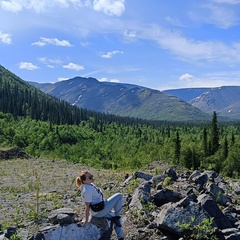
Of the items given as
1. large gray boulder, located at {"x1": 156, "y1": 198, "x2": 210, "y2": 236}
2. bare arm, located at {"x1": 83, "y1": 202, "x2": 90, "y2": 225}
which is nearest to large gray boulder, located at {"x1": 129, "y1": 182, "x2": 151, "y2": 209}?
large gray boulder, located at {"x1": 156, "y1": 198, "x2": 210, "y2": 236}

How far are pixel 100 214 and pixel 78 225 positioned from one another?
2.42 ft

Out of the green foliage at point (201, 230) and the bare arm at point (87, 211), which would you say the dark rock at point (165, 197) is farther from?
the bare arm at point (87, 211)

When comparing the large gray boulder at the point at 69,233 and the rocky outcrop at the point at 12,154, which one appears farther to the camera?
the rocky outcrop at the point at 12,154

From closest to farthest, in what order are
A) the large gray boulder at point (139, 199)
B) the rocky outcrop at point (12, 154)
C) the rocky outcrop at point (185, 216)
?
the rocky outcrop at point (185, 216) → the large gray boulder at point (139, 199) → the rocky outcrop at point (12, 154)

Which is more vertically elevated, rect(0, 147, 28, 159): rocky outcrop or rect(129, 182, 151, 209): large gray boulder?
rect(129, 182, 151, 209): large gray boulder

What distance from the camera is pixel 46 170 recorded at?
3325 cm

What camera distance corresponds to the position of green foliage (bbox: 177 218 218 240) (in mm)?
10486

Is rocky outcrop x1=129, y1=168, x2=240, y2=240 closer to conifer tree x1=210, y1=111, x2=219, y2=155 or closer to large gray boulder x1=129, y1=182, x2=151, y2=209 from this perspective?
large gray boulder x1=129, y1=182, x2=151, y2=209

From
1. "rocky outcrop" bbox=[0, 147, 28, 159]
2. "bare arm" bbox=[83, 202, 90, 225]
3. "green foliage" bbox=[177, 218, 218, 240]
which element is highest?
"bare arm" bbox=[83, 202, 90, 225]

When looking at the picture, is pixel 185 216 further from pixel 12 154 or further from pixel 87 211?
pixel 12 154

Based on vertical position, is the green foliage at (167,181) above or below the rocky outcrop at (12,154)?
above

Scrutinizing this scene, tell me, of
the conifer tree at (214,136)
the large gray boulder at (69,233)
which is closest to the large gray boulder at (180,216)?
the large gray boulder at (69,233)

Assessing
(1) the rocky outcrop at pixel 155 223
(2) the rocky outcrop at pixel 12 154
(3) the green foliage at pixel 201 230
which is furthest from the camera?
(2) the rocky outcrop at pixel 12 154

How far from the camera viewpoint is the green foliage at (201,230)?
10486 millimetres
